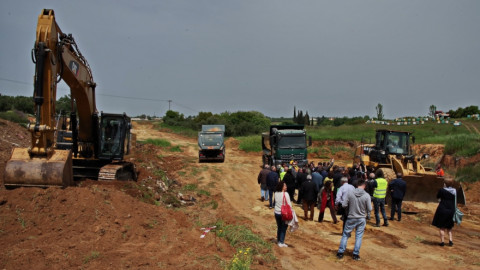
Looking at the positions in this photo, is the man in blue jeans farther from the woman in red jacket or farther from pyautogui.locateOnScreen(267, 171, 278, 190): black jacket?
pyautogui.locateOnScreen(267, 171, 278, 190): black jacket

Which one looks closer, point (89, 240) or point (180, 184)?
point (89, 240)

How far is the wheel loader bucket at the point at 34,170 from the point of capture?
9.88m

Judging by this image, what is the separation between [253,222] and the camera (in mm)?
12391

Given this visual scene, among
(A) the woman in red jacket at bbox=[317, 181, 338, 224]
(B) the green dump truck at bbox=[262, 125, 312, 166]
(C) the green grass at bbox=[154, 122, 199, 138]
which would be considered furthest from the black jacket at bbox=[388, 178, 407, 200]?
(C) the green grass at bbox=[154, 122, 199, 138]

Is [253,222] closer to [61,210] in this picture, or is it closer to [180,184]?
[61,210]

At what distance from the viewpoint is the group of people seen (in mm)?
8586

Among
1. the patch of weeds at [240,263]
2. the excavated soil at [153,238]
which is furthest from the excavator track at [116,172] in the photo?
the patch of weeds at [240,263]

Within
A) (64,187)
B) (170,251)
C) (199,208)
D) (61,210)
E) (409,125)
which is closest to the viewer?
(170,251)

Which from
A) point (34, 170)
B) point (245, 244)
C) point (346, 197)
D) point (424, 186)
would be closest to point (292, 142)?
point (424, 186)

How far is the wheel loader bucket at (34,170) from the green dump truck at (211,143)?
19565 millimetres

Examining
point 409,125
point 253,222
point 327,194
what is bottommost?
point 253,222

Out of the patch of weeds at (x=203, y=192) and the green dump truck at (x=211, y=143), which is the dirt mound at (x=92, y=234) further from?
the green dump truck at (x=211, y=143)

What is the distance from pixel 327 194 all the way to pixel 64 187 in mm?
7953

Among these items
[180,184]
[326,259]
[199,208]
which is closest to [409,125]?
[180,184]
